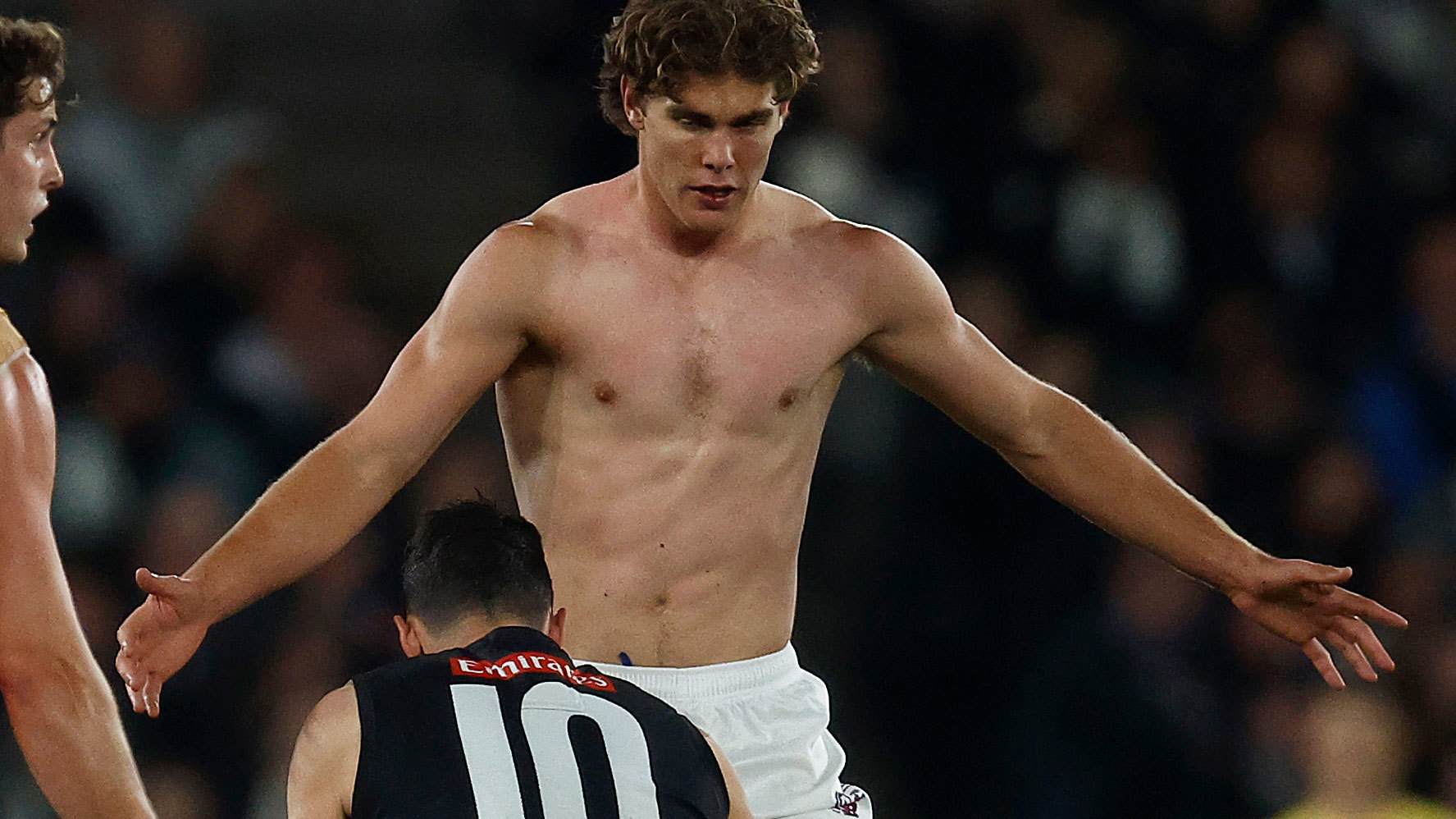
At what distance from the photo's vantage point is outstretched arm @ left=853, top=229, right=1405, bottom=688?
13.3 feet

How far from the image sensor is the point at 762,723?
3836mm

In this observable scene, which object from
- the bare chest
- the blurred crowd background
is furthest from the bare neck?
the blurred crowd background

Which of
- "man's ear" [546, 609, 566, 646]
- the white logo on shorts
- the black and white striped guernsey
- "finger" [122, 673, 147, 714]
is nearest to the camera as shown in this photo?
the black and white striped guernsey

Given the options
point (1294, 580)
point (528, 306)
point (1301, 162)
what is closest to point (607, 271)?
point (528, 306)

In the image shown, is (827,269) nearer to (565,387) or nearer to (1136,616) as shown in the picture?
(565,387)

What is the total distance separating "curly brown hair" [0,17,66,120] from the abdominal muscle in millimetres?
1184

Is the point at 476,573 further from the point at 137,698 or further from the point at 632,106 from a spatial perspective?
the point at 632,106

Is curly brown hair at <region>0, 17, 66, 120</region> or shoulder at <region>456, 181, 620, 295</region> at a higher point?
curly brown hair at <region>0, 17, 66, 120</region>

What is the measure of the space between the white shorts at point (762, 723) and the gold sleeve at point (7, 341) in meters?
1.27

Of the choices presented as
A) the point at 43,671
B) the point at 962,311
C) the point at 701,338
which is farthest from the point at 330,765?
the point at 962,311

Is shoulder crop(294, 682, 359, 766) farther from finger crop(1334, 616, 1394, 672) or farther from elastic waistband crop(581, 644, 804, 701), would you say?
finger crop(1334, 616, 1394, 672)

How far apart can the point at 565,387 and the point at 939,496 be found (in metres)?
3.20

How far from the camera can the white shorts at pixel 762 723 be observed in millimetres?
3789

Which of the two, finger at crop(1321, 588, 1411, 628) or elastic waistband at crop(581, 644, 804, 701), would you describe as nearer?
elastic waistband at crop(581, 644, 804, 701)
